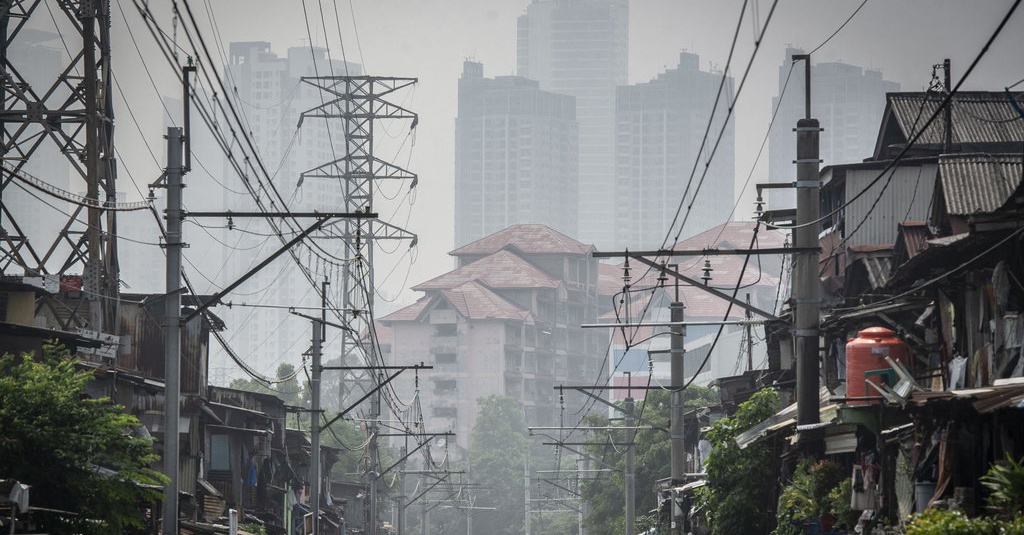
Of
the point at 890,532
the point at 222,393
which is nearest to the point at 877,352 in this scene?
the point at 890,532

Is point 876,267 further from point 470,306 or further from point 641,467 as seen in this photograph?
point 470,306

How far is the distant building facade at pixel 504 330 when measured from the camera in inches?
6393

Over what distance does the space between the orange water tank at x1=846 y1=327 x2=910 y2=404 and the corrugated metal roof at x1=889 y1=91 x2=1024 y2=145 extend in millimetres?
17286

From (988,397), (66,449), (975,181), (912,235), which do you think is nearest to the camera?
(988,397)

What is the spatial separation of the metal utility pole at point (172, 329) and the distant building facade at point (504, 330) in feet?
426

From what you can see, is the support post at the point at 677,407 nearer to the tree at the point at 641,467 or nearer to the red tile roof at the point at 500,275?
the tree at the point at 641,467

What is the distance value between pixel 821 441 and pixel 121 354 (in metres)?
21.5

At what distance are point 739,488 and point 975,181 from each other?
870 cm

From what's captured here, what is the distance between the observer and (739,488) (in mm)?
32219

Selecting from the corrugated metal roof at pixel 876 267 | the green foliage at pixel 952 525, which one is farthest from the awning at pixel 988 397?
the corrugated metal roof at pixel 876 267

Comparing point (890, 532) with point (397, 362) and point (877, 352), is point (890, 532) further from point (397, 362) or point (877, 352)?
point (397, 362)

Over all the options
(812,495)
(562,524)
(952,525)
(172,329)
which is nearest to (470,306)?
(562,524)

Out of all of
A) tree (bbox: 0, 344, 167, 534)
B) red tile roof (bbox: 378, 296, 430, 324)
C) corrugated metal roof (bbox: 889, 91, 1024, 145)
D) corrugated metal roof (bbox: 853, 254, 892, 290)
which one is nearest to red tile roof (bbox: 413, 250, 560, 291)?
red tile roof (bbox: 378, 296, 430, 324)

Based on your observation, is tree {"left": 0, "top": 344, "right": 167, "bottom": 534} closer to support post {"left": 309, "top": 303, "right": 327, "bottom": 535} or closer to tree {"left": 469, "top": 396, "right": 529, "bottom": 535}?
support post {"left": 309, "top": 303, "right": 327, "bottom": 535}
